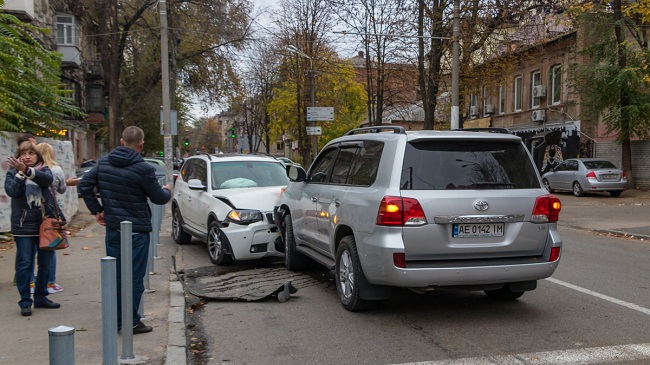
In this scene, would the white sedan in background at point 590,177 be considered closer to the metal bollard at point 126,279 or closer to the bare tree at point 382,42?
the bare tree at point 382,42

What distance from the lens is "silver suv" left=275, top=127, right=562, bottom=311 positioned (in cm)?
543

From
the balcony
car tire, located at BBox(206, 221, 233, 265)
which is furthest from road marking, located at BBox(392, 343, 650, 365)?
the balcony

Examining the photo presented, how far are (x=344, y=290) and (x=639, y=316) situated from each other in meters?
3.01

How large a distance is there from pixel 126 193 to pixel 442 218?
2833 millimetres

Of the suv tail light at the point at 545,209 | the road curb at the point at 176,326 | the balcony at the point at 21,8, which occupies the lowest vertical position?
the road curb at the point at 176,326

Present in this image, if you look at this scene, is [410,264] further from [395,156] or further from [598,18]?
[598,18]

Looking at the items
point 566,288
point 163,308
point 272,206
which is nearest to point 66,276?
point 163,308

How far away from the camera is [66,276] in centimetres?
797

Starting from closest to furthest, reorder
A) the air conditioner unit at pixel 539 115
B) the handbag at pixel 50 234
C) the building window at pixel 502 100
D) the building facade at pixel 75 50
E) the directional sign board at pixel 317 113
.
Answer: the handbag at pixel 50 234, the building facade at pixel 75 50, the air conditioner unit at pixel 539 115, the directional sign board at pixel 317 113, the building window at pixel 502 100

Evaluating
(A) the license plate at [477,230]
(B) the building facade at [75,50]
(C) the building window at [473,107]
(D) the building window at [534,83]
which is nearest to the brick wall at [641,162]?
(D) the building window at [534,83]

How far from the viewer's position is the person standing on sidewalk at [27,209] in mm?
5973

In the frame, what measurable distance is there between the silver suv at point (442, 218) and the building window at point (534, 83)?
97.4ft

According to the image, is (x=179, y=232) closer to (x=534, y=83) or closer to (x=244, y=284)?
(x=244, y=284)

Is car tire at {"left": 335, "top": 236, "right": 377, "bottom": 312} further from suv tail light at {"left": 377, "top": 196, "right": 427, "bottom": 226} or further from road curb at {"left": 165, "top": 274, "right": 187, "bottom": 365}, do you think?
road curb at {"left": 165, "top": 274, "right": 187, "bottom": 365}
